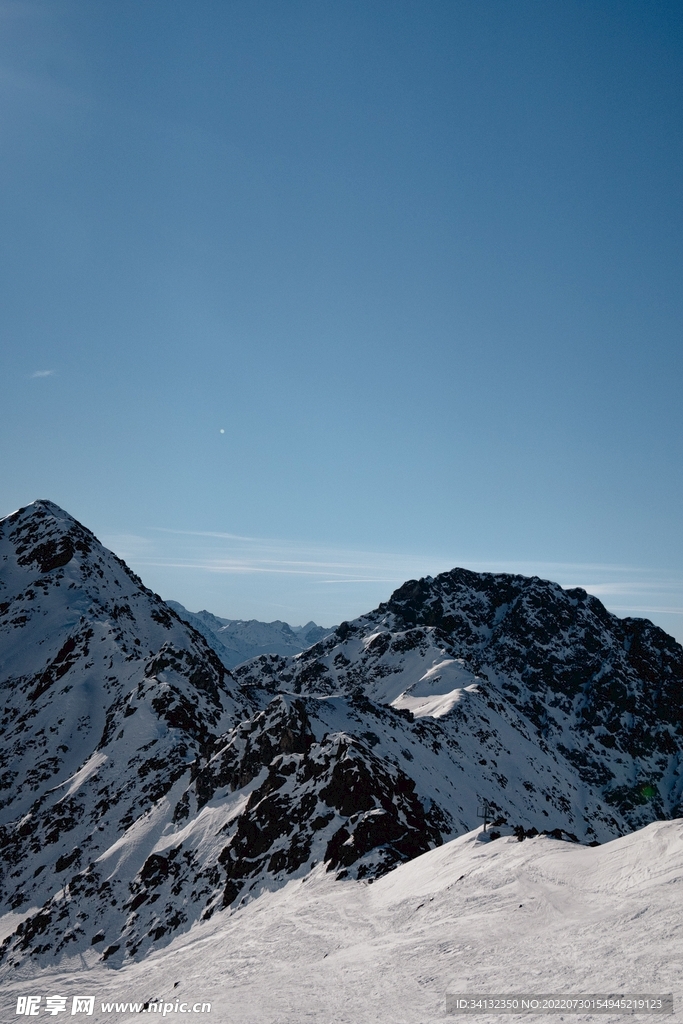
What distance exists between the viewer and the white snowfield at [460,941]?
61.6 ft

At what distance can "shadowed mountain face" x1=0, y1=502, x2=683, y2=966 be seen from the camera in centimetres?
5422

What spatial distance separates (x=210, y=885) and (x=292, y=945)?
2521 centimetres

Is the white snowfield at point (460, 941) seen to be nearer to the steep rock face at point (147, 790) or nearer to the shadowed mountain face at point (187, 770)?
the shadowed mountain face at point (187, 770)

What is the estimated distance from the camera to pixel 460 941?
23.7 m

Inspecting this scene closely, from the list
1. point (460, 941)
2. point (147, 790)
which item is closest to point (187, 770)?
point (147, 790)

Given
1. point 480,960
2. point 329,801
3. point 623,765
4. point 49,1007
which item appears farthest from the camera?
point 623,765

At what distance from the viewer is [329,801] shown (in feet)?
179

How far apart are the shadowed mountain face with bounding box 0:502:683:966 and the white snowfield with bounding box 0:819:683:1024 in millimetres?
9465

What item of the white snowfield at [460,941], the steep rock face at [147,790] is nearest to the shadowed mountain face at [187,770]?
the steep rock face at [147,790]

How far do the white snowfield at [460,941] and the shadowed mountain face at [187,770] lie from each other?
9.46m

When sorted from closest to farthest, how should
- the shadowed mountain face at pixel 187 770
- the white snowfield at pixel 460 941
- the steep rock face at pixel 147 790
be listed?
A: the white snowfield at pixel 460 941, the steep rock face at pixel 147 790, the shadowed mountain face at pixel 187 770

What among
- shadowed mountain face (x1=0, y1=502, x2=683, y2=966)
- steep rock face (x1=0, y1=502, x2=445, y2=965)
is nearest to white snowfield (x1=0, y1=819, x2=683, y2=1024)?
shadowed mountain face (x1=0, y1=502, x2=683, y2=966)

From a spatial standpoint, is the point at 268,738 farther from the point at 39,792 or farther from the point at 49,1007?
the point at 39,792

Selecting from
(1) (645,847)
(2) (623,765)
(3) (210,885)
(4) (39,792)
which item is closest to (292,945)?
(1) (645,847)
